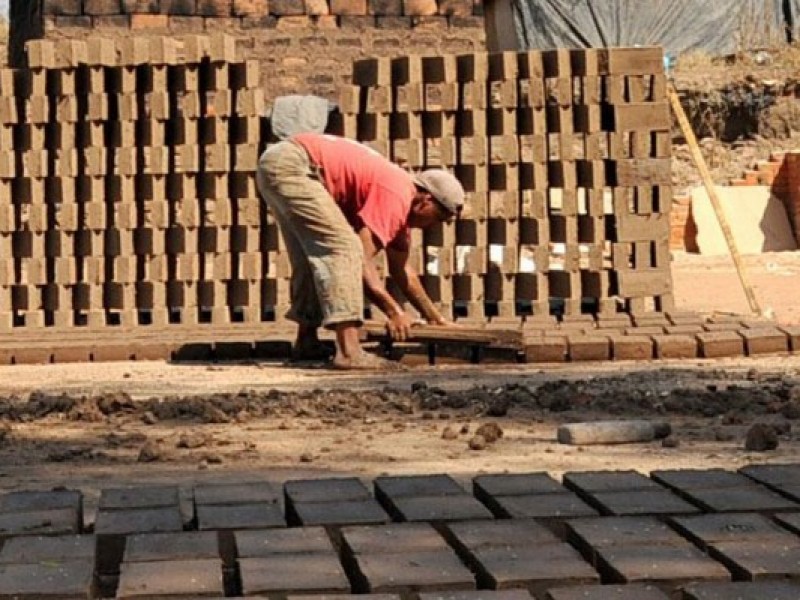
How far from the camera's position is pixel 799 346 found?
352 inches

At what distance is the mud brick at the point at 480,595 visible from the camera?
3312 mm

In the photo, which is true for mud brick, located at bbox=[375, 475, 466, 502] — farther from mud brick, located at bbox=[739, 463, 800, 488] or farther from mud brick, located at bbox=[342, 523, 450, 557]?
mud brick, located at bbox=[739, 463, 800, 488]

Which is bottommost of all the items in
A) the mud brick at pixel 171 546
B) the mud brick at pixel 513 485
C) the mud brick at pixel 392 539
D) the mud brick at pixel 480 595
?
the mud brick at pixel 480 595

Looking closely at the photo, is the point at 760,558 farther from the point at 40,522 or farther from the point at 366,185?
the point at 366,185

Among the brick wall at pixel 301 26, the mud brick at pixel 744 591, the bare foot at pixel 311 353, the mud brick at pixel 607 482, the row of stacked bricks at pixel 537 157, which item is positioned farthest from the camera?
the brick wall at pixel 301 26

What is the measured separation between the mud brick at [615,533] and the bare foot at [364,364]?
4.63 m

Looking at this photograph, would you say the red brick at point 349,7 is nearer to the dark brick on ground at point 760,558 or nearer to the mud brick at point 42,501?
the mud brick at point 42,501

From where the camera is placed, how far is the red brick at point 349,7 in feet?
44.7

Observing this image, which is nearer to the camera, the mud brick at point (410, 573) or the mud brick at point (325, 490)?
the mud brick at point (410, 573)

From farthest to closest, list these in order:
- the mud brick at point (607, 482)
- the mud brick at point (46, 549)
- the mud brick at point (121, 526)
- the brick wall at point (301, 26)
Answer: the brick wall at point (301, 26) → the mud brick at point (607, 482) → the mud brick at point (121, 526) → the mud brick at point (46, 549)

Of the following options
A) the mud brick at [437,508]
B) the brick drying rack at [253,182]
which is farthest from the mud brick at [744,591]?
the brick drying rack at [253,182]

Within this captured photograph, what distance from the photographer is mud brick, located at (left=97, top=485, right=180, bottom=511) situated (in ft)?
13.7

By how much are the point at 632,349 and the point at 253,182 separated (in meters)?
2.71

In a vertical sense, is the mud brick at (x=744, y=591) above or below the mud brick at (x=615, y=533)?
below
